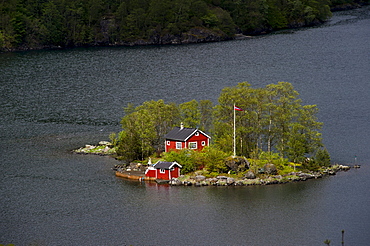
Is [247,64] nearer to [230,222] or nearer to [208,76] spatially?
[208,76]

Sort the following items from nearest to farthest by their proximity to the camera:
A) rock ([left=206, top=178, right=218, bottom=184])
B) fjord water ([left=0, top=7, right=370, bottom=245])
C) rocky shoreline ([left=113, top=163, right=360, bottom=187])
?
fjord water ([left=0, top=7, right=370, bottom=245])
rocky shoreline ([left=113, top=163, right=360, bottom=187])
rock ([left=206, top=178, right=218, bottom=184])

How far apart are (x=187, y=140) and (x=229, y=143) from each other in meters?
5.38

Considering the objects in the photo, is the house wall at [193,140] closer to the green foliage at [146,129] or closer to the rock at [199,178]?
the green foliage at [146,129]

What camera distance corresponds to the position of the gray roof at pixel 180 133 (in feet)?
290

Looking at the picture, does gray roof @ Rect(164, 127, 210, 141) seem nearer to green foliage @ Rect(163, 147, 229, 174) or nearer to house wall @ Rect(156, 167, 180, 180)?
green foliage @ Rect(163, 147, 229, 174)

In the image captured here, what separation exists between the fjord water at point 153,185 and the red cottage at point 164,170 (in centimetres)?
199

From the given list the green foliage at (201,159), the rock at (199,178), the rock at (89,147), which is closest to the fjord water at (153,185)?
the rock at (199,178)

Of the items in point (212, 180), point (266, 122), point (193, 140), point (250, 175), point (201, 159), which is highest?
point (266, 122)

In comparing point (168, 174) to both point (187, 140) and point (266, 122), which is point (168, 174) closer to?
point (187, 140)

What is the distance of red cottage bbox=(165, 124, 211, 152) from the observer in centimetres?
8831

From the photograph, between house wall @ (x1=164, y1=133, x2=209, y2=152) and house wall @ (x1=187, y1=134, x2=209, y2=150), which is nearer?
house wall @ (x1=164, y1=133, x2=209, y2=152)

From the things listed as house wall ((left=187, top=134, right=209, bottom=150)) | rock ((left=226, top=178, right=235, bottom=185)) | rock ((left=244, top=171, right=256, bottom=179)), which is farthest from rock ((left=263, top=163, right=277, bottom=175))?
house wall ((left=187, top=134, right=209, bottom=150))

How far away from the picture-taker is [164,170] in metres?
83.9

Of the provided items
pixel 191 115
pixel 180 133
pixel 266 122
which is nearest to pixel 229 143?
pixel 266 122
